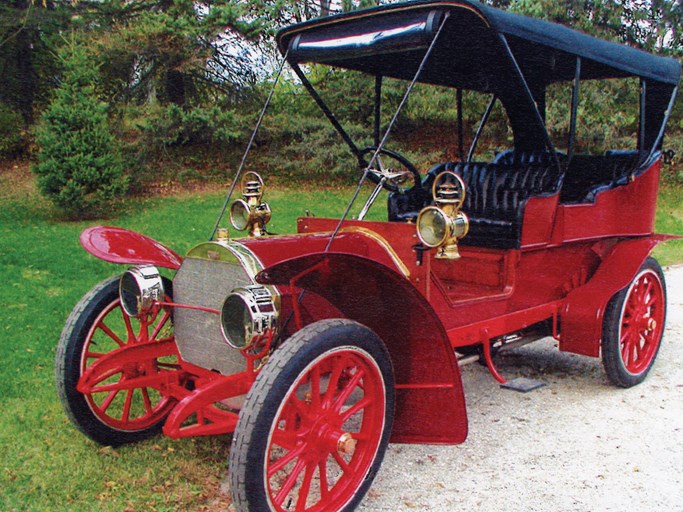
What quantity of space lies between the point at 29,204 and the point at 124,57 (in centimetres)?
353

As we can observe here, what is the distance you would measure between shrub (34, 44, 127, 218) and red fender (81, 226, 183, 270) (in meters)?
8.40

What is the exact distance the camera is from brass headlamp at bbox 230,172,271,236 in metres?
3.86

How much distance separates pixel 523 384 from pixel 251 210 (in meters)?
2.10

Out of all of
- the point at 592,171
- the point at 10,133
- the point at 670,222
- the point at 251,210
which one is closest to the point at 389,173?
Answer: the point at 251,210

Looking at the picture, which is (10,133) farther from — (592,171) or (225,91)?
(592,171)

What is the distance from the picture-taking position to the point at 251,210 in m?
3.85

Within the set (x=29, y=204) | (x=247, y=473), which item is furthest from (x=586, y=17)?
(x=247, y=473)

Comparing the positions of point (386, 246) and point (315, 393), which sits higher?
point (386, 246)

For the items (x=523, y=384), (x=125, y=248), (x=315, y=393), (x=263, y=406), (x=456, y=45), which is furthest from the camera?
(x=523, y=384)

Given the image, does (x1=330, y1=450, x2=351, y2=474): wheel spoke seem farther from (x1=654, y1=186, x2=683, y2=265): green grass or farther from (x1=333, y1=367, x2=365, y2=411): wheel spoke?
(x1=654, y1=186, x2=683, y2=265): green grass

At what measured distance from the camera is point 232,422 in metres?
2.80

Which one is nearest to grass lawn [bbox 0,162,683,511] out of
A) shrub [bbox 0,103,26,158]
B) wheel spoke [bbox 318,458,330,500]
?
wheel spoke [bbox 318,458,330,500]

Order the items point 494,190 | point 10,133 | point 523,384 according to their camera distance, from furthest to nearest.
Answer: point 10,133
point 494,190
point 523,384

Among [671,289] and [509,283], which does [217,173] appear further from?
[509,283]
